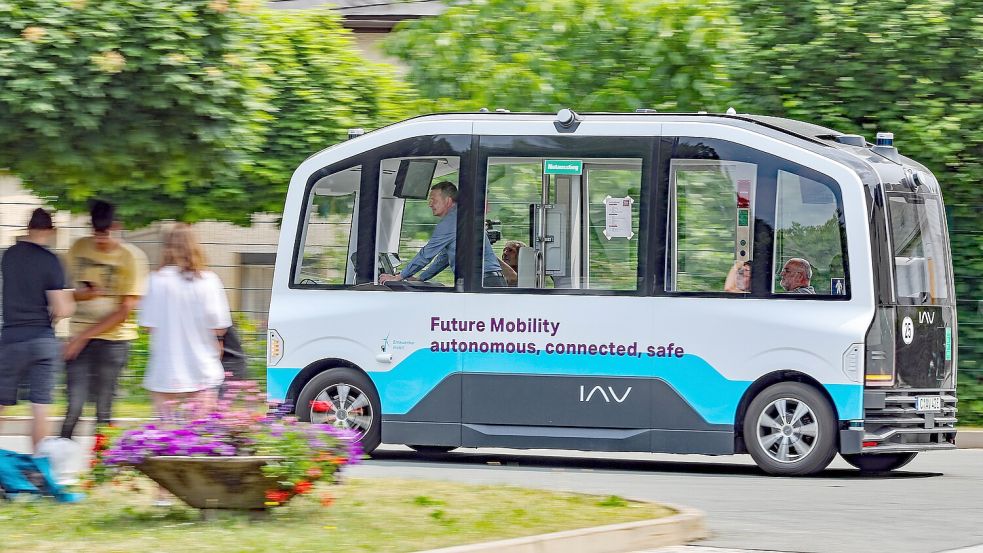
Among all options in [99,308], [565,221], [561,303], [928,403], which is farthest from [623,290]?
[99,308]

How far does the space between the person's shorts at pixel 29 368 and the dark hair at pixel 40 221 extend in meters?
0.67

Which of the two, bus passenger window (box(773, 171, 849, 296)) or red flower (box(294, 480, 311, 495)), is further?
bus passenger window (box(773, 171, 849, 296))

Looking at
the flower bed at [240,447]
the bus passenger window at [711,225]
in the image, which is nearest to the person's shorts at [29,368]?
the flower bed at [240,447]

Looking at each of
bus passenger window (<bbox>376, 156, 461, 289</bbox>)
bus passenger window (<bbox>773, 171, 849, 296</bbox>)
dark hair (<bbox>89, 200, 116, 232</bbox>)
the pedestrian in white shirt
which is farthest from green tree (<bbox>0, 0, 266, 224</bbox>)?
bus passenger window (<bbox>773, 171, 849, 296</bbox>)

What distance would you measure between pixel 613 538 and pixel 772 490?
132 inches

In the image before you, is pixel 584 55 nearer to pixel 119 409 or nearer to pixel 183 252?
pixel 119 409

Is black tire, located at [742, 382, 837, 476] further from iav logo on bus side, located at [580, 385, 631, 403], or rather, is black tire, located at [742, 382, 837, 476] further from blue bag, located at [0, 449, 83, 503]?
blue bag, located at [0, 449, 83, 503]

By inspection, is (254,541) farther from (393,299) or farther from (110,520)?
(393,299)

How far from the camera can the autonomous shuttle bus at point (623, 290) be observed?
12.4 m

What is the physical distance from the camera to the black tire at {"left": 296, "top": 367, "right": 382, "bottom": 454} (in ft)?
44.3

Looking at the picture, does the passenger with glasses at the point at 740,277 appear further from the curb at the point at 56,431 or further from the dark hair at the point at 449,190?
the curb at the point at 56,431

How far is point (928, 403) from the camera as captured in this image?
41.3 feet

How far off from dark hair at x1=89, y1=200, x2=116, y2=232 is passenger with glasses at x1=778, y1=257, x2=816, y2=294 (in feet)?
16.5

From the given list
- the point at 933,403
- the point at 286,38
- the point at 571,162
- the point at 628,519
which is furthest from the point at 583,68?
the point at 628,519
